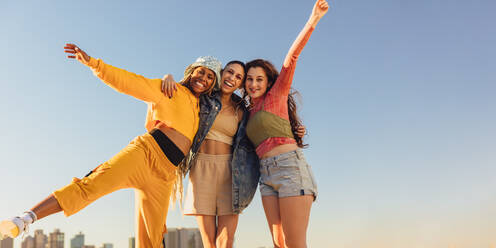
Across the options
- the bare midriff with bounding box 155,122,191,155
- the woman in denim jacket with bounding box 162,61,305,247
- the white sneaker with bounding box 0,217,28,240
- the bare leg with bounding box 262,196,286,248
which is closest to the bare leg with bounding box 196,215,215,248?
the woman in denim jacket with bounding box 162,61,305,247

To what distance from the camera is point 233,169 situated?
18.9 ft

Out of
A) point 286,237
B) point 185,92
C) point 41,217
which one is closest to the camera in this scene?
point 41,217

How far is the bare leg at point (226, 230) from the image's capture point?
5625 mm

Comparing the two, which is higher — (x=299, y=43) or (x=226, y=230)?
(x=299, y=43)

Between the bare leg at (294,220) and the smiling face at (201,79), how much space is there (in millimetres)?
2027

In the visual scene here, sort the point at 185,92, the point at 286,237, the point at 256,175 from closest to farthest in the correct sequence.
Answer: the point at 286,237, the point at 185,92, the point at 256,175

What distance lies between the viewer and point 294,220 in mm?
5121

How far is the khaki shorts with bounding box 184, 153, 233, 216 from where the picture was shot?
18.7 feet

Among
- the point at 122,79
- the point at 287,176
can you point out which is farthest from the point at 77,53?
the point at 287,176

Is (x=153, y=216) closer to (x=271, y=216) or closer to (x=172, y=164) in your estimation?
(x=172, y=164)

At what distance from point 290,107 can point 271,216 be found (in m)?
1.72

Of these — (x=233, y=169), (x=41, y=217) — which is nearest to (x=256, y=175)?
(x=233, y=169)

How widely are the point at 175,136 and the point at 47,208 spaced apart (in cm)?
178

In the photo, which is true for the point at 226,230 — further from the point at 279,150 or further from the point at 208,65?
the point at 208,65
